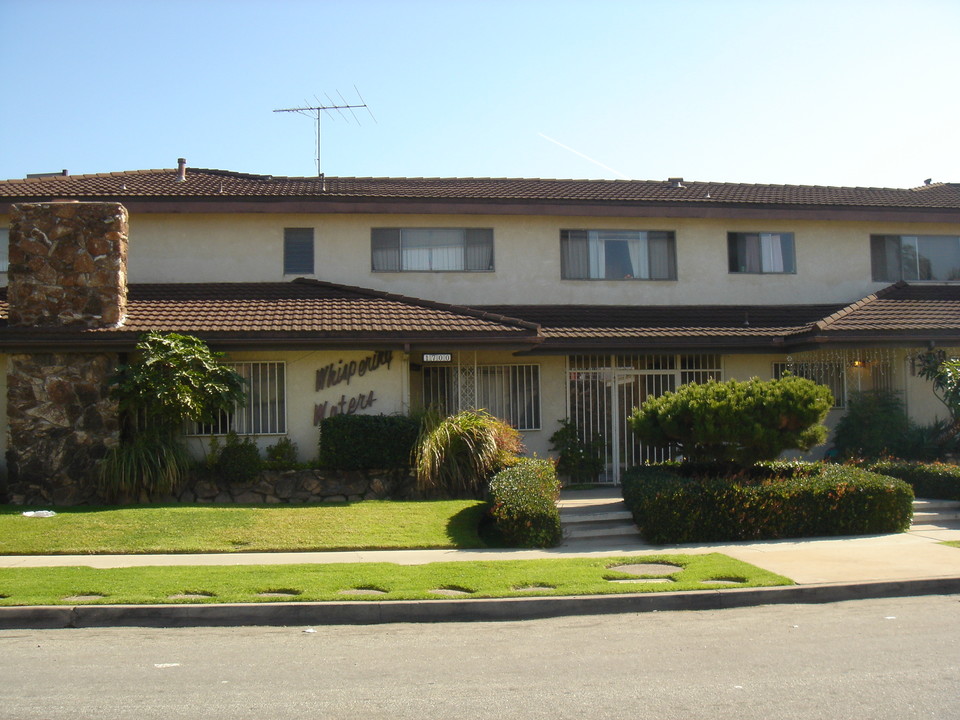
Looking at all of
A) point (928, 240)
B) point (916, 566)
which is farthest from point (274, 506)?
point (928, 240)

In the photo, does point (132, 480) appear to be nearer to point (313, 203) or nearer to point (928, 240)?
point (313, 203)

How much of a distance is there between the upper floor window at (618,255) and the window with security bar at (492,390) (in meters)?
2.72

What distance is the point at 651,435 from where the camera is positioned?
1388cm

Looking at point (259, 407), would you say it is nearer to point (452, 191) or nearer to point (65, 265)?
point (65, 265)

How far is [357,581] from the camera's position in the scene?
9344 millimetres

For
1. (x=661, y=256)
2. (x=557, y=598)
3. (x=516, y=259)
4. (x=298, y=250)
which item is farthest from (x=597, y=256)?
(x=557, y=598)

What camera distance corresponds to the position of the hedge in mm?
12172

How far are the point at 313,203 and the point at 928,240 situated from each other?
44.3ft

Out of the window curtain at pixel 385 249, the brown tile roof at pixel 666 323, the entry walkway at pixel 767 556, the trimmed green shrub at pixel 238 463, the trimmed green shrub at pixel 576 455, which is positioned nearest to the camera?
the entry walkway at pixel 767 556

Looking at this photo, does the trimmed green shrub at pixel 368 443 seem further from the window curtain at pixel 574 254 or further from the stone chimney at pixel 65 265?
the window curtain at pixel 574 254

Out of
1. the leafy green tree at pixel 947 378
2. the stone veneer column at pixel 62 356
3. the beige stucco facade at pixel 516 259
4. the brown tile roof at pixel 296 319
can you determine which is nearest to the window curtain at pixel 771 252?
the beige stucco facade at pixel 516 259

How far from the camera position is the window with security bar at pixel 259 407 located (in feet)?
51.1

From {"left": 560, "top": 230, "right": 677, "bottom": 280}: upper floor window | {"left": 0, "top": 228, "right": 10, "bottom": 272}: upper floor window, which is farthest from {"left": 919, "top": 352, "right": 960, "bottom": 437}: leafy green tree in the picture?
{"left": 0, "top": 228, "right": 10, "bottom": 272}: upper floor window

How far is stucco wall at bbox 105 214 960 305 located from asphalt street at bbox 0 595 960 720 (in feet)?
36.7
